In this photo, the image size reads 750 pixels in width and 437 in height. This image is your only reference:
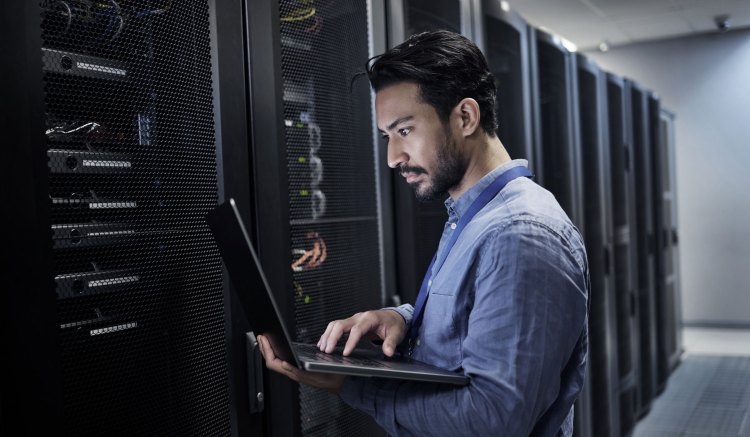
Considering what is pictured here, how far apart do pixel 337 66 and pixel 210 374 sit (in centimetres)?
74

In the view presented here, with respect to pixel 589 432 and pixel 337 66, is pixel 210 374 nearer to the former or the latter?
pixel 337 66

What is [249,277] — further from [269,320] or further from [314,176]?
[314,176]

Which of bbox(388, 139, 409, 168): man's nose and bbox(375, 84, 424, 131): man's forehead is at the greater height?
bbox(375, 84, 424, 131): man's forehead

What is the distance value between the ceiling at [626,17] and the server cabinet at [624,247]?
169 cm

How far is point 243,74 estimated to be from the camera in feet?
4.09

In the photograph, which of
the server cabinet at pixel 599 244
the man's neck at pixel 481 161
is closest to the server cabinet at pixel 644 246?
the server cabinet at pixel 599 244

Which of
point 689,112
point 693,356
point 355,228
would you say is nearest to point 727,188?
point 689,112

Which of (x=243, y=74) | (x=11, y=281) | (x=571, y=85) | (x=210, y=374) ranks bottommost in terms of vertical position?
(x=210, y=374)

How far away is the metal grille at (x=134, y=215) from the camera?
3.08 feet

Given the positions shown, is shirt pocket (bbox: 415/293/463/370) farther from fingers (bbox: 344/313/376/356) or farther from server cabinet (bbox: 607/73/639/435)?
server cabinet (bbox: 607/73/639/435)

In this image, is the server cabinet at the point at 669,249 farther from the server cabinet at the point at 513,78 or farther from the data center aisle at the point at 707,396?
the server cabinet at the point at 513,78

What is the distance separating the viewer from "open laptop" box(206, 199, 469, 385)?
2.69 ft

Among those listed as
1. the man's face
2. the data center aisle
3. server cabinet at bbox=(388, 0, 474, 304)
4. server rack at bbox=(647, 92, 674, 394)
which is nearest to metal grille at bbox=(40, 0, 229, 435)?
the man's face

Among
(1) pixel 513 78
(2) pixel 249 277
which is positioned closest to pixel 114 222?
(2) pixel 249 277
